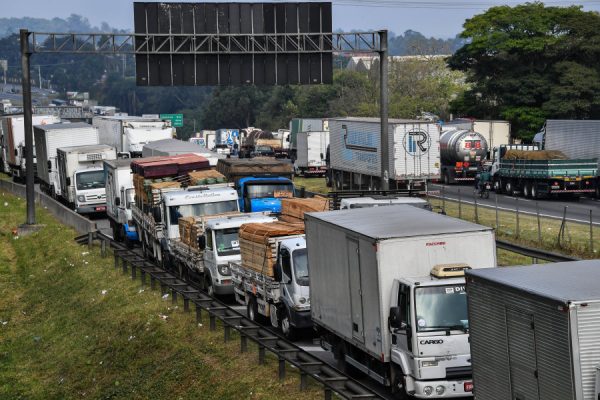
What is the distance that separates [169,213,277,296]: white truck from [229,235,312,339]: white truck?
2.69 meters

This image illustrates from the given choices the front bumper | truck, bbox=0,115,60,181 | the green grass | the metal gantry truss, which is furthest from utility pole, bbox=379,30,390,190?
truck, bbox=0,115,60,181

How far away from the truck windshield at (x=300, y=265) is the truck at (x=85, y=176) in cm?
3040

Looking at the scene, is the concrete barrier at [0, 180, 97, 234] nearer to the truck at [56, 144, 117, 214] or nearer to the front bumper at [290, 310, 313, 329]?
the truck at [56, 144, 117, 214]

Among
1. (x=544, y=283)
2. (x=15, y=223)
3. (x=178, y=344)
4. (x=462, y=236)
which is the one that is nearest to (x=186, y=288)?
(x=178, y=344)

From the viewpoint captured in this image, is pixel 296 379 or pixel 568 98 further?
pixel 568 98

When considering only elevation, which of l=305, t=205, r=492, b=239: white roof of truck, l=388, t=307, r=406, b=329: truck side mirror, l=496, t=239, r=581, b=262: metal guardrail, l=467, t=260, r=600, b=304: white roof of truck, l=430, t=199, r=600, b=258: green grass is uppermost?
l=305, t=205, r=492, b=239: white roof of truck

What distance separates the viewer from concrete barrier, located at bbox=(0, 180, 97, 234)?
44.2m

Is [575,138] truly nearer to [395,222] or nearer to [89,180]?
[89,180]

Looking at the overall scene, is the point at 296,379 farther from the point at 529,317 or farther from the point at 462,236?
the point at 529,317

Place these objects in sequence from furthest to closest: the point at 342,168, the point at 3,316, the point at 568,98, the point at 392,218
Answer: the point at 568,98, the point at 342,168, the point at 3,316, the point at 392,218

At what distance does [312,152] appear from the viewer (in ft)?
252

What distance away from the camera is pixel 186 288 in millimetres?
29328

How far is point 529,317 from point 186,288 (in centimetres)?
1730

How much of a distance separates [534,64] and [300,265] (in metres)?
67.4
